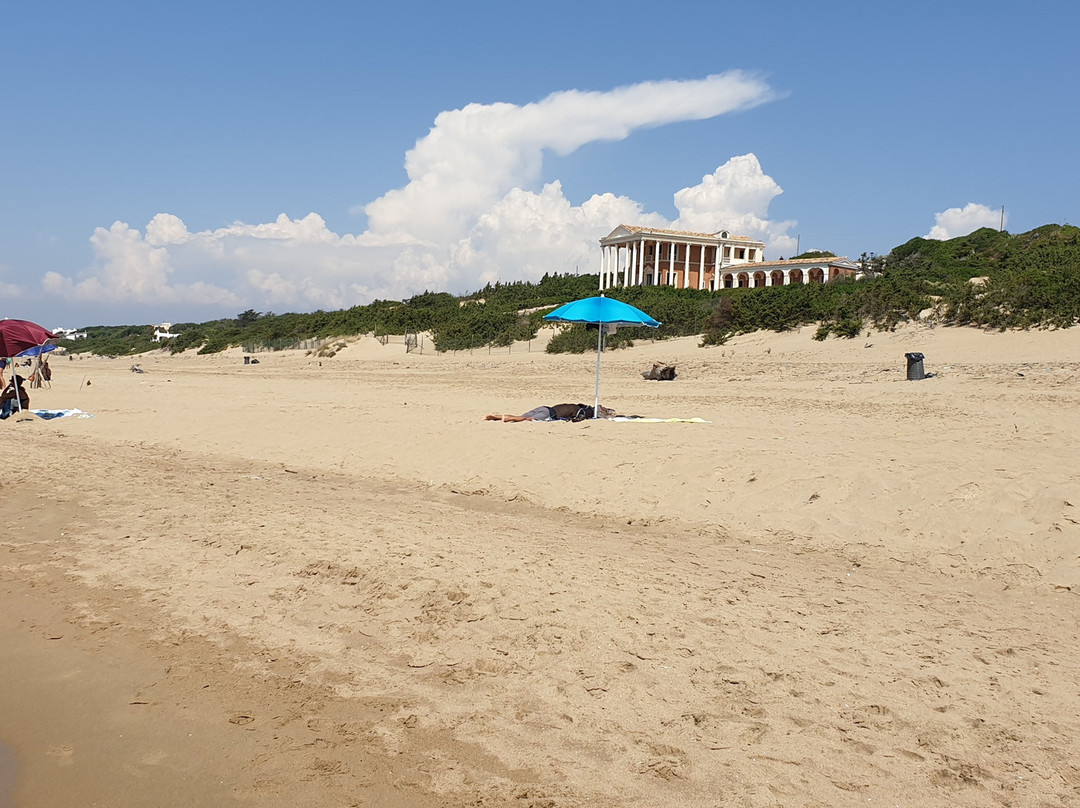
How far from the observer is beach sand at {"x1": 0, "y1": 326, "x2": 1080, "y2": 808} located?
332 centimetres

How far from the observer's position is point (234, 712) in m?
3.80

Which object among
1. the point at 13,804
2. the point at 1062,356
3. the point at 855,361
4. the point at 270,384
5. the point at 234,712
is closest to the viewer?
the point at 13,804

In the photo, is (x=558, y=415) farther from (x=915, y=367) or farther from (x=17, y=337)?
(x=17, y=337)

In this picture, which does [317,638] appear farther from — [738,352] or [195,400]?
[738,352]

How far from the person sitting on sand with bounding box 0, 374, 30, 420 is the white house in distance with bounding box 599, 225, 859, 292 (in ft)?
153

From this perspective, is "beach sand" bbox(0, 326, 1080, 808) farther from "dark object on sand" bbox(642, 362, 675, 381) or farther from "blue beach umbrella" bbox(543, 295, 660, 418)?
"dark object on sand" bbox(642, 362, 675, 381)

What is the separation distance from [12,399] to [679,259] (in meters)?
52.7

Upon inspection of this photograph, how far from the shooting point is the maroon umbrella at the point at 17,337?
14.9 metres

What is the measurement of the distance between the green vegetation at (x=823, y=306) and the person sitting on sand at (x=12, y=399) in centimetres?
1800

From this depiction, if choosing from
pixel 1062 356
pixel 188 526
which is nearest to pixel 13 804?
pixel 188 526

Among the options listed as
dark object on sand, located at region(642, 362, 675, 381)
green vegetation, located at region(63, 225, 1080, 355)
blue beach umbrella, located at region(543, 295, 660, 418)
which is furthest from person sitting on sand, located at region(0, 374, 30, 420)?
green vegetation, located at region(63, 225, 1080, 355)

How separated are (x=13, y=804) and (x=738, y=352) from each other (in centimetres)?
2252

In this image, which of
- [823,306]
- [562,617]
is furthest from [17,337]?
[823,306]

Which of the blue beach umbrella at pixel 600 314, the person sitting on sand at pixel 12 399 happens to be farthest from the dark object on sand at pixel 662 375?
the person sitting on sand at pixel 12 399
